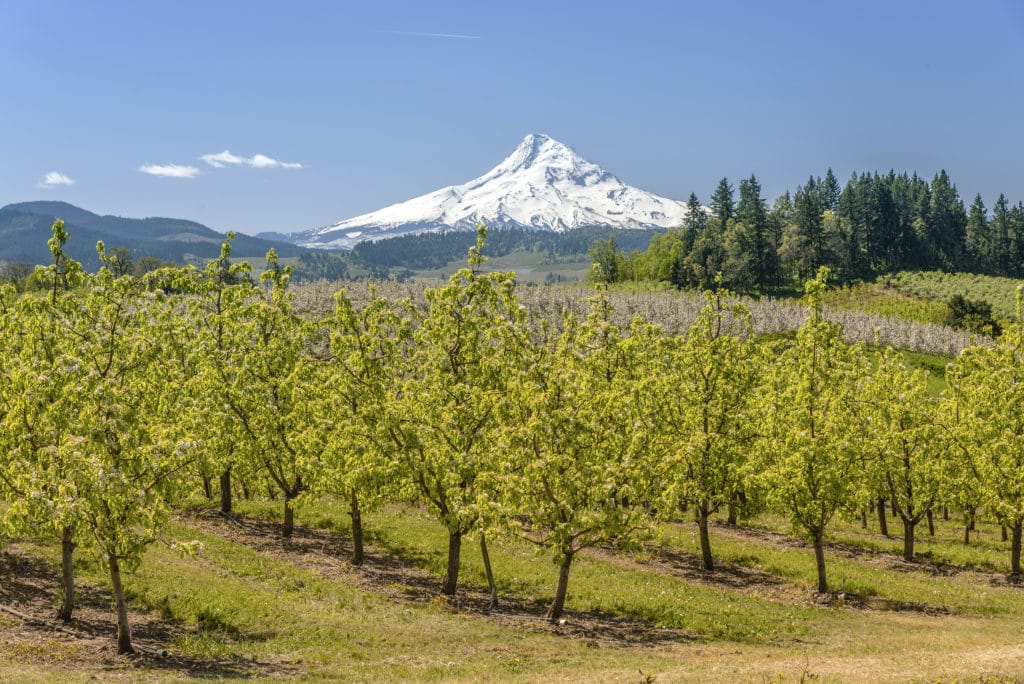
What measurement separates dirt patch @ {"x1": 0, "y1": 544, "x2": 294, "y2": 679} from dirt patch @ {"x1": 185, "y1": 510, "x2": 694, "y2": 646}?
27.4 ft

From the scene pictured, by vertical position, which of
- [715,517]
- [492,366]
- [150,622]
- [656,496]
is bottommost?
[715,517]

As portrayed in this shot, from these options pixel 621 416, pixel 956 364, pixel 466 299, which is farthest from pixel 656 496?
pixel 956 364

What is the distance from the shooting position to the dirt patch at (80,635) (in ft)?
59.9

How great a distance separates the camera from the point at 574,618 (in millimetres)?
27016

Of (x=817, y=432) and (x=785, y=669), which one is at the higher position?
(x=817, y=432)

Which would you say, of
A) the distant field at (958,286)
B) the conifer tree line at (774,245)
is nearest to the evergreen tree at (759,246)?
the conifer tree line at (774,245)

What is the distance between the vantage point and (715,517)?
50.6 metres

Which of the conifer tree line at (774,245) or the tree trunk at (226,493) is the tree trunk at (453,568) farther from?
the conifer tree line at (774,245)

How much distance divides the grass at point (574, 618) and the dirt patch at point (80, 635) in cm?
13

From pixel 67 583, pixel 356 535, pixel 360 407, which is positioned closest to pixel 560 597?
pixel 356 535

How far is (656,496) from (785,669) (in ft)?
31.8

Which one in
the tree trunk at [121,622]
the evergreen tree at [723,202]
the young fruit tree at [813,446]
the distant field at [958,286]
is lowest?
the tree trunk at [121,622]

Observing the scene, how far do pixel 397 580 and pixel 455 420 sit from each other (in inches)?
314

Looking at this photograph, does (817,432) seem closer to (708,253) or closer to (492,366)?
(492,366)
